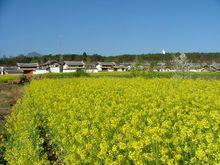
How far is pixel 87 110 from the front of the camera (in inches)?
422

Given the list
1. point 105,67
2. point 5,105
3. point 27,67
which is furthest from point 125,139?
point 105,67

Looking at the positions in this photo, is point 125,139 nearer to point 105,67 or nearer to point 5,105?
point 5,105

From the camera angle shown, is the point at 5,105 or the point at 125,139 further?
the point at 5,105

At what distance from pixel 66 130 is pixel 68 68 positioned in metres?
109

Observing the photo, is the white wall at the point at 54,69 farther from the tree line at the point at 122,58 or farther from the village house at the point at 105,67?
the tree line at the point at 122,58

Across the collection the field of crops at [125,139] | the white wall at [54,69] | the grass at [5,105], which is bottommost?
the white wall at [54,69]

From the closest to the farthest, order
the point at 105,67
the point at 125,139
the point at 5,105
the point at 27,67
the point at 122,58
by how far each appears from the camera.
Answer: the point at 125,139
the point at 5,105
the point at 27,67
the point at 105,67
the point at 122,58

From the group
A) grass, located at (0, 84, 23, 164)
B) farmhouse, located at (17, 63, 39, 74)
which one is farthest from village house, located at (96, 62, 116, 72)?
grass, located at (0, 84, 23, 164)

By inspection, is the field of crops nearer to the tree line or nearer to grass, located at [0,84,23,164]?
grass, located at [0,84,23,164]

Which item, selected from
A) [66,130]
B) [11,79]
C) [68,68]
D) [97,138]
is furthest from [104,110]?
[68,68]

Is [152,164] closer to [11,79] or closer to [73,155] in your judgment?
[73,155]

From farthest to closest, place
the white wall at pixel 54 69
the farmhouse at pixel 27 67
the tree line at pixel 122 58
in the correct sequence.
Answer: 1. the tree line at pixel 122 58
2. the farmhouse at pixel 27 67
3. the white wall at pixel 54 69

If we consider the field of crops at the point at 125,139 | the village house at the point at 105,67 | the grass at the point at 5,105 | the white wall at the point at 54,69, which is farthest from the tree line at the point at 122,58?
the field of crops at the point at 125,139

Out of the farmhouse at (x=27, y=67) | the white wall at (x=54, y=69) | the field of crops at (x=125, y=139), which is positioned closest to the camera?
the field of crops at (x=125, y=139)
